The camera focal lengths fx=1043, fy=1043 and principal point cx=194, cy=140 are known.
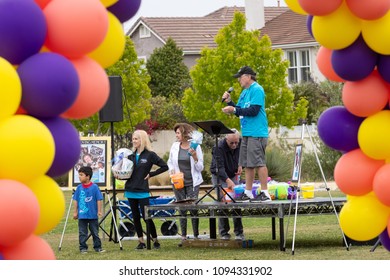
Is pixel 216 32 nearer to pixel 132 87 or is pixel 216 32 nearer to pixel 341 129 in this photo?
pixel 132 87

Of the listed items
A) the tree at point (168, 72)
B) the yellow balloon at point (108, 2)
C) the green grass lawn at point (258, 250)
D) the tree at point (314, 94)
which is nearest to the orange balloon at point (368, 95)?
the yellow balloon at point (108, 2)

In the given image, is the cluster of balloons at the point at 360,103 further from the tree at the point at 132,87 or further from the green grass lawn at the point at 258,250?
the tree at the point at 132,87

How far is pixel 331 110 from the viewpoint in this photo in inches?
293

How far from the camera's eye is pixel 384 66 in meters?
7.03

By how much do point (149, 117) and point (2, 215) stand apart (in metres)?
33.9

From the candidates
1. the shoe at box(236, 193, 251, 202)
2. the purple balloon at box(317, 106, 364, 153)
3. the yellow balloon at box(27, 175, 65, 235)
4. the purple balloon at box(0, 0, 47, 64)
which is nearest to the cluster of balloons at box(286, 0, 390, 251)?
the purple balloon at box(317, 106, 364, 153)

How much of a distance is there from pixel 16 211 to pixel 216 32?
2096 inches

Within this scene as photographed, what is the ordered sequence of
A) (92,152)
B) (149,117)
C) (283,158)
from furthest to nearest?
(149,117)
(283,158)
(92,152)

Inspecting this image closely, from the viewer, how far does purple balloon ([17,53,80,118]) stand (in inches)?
215

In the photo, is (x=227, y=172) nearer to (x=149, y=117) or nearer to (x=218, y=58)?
(x=218, y=58)

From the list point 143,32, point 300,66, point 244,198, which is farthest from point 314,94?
point 244,198

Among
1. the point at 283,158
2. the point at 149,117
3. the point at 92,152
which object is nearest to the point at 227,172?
the point at 92,152

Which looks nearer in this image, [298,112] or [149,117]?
[298,112]

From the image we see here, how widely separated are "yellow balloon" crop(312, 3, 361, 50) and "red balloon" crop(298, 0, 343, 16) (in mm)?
62
